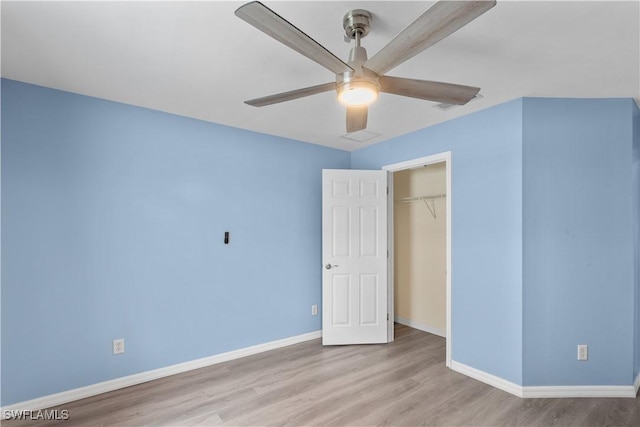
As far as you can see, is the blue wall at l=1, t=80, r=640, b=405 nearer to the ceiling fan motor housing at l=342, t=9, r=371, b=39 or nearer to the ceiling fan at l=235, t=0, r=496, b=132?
the ceiling fan at l=235, t=0, r=496, b=132

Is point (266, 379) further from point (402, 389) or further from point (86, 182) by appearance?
point (86, 182)

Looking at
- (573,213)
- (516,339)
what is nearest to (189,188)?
(516,339)

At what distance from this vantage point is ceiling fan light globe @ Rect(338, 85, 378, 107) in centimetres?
153

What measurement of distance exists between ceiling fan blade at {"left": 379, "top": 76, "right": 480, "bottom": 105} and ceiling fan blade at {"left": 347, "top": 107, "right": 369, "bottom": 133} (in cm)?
23

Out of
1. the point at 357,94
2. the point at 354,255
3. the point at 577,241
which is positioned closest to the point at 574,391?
the point at 577,241

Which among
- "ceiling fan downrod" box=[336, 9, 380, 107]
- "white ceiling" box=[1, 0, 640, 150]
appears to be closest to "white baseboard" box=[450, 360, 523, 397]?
"white ceiling" box=[1, 0, 640, 150]

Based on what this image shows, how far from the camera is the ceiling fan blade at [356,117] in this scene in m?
1.88

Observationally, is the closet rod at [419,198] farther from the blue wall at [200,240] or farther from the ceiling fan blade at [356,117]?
the ceiling fan blade at [356,117]

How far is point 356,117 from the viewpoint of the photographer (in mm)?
1931

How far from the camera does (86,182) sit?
8.59 feet

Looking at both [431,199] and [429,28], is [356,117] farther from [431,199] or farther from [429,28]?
[431,199]

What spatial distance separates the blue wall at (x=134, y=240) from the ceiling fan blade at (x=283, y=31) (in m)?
2.12

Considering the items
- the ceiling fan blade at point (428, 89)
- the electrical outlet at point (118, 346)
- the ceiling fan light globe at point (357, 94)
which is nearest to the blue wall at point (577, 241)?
the ceiling fan blade at point (428, 89)

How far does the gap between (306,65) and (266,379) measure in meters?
2.60
